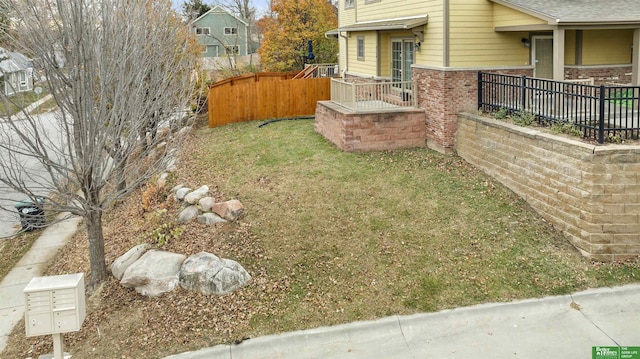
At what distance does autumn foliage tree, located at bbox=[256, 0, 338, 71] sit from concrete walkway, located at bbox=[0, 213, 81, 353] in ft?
63.7

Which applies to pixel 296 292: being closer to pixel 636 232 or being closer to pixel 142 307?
pixel 142 307

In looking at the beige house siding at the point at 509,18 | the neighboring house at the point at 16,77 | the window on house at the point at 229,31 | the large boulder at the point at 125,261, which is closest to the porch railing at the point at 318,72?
the beige house siding at the point at 509,18

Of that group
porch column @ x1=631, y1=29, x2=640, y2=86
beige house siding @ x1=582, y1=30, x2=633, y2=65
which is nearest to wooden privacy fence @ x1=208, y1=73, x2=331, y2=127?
beige house siding @ x1=582, y1=30, x2=633, y2=65

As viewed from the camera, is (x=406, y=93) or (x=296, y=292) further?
(x=406, y=93)

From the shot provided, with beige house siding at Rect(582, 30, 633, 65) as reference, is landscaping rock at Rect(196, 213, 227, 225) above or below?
below

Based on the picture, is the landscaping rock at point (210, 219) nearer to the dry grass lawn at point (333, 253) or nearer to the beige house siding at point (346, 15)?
the dry grass lawn at point (333, 253)

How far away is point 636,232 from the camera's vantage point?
9.72m

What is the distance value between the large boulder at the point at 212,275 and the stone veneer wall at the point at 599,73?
10.6 metres

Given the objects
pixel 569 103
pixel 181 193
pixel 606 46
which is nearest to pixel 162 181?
pixel 181 193

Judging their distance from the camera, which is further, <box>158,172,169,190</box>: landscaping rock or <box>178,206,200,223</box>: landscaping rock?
<box>158,172,169,190</box>: landscaping rock

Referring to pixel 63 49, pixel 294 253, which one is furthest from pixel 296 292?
pixel 63 49

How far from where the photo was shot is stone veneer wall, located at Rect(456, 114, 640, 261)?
9578mm

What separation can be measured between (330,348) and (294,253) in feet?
8.17

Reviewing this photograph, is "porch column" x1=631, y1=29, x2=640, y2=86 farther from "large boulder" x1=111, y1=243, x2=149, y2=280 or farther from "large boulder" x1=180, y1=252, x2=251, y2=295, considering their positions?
"large boulder" x1=111, y1=243, x2=149, y2=280
